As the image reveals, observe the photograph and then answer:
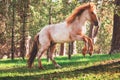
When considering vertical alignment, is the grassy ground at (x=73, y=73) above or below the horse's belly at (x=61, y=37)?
below

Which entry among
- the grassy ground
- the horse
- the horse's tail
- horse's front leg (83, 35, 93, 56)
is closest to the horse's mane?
the horse

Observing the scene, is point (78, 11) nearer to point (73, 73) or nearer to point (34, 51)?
point (34, 51)

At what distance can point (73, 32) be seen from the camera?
16.0 metres

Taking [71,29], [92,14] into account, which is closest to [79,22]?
[71,29]

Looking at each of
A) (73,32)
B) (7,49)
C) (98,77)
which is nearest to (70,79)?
(98,77)

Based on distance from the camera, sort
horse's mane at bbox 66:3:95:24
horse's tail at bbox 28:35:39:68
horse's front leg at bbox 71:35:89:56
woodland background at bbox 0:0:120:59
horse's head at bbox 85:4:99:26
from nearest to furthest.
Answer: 1. horse's front leg at bbox 71:35:89:56
2. horse's head at bbox 85:4:99:26
3. horse's mane at bbox 66:3:95:24
4. horse's tail at bbox 28:35:39:68
5. woodland background at bbox 0:0:120:59

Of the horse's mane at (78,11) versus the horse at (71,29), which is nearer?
the horse at (71,29)

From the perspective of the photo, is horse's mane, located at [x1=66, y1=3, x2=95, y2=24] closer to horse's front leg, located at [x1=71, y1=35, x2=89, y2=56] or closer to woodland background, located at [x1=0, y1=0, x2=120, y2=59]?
horse's front leg, located at [x1=71, y1=35, x2=89, y2=56]

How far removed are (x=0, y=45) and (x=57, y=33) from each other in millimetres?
33427

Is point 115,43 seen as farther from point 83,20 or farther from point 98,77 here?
point 98,77

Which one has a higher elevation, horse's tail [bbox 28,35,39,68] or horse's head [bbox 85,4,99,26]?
horse's head [bbox 85,4,99,26]

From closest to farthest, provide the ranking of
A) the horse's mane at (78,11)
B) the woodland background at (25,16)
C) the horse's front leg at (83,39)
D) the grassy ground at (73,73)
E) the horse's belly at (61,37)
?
the grassy ground at (73,73) < the horse's front leg at (83,39) < the horse's mane at (78,11) < the horse's belly at (61,37) < the woodland background at (25,16)

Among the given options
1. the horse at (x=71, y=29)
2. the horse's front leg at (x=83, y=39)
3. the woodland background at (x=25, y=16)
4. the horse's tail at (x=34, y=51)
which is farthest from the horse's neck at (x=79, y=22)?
the woodland background at (x=25, y=16)

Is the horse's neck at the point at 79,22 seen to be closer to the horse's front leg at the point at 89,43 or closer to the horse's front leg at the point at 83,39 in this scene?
the horse's front leg at the point at 83,39
